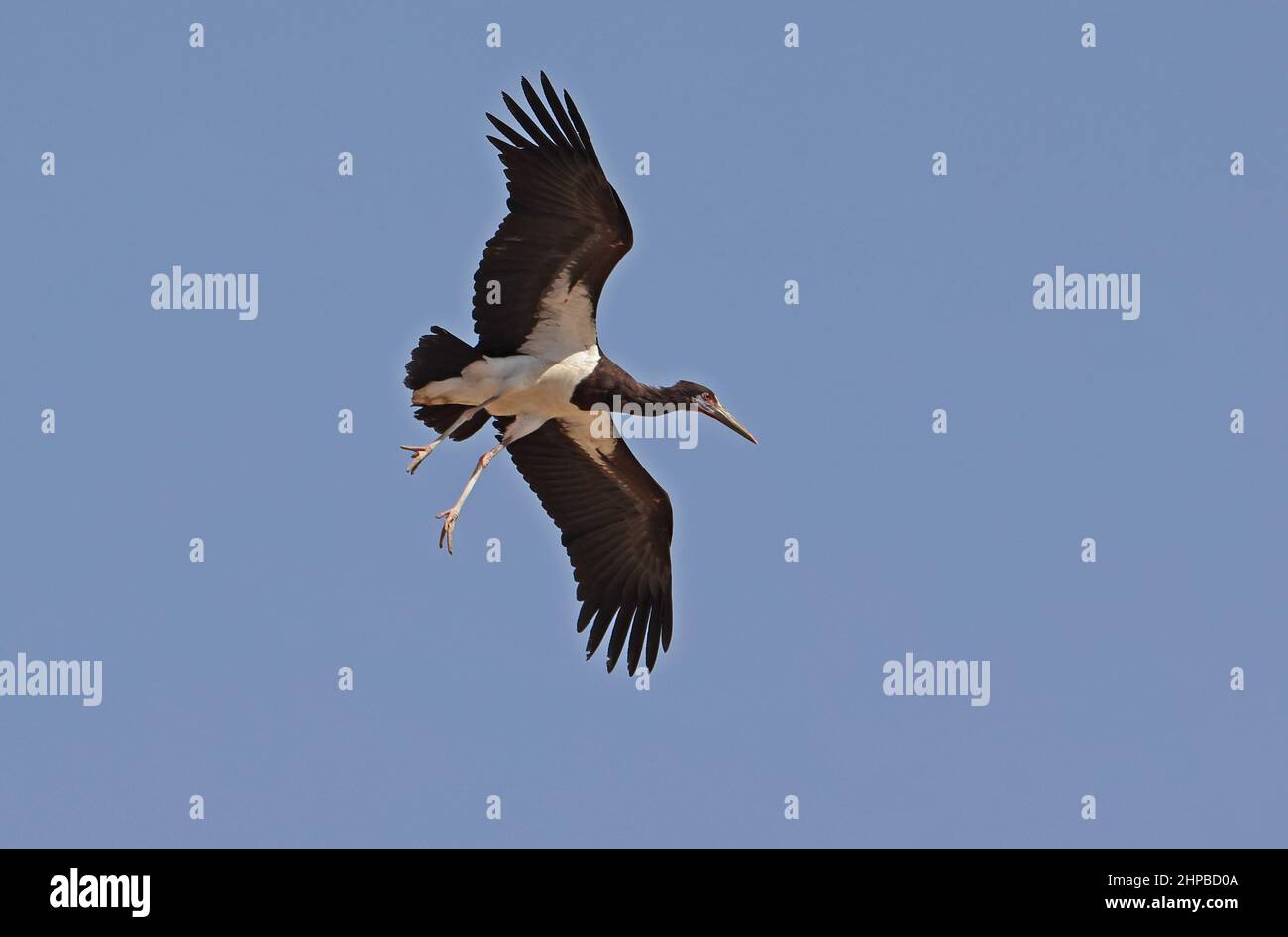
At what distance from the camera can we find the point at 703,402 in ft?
71.5

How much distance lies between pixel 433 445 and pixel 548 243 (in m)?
2.10

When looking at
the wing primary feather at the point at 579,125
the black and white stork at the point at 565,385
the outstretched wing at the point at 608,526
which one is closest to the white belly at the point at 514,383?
the black and white stork at the point at 565,385

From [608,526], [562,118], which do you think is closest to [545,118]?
[562,118]

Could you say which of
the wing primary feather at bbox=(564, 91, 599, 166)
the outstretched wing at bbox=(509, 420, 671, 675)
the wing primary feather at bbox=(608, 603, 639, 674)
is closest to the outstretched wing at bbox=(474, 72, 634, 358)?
the wing primary feather at bbox=(564, 91, 599, 166)

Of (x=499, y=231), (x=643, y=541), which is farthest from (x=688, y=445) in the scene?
(x=499, y=231)

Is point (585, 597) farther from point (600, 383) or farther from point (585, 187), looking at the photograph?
point (585, 187)

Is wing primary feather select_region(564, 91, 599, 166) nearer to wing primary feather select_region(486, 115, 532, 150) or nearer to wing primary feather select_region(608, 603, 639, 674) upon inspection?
wing primary feather select_region(486, 115, 532, 150)

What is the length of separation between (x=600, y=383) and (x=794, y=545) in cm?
364

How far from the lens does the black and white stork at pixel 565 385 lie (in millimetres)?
19984

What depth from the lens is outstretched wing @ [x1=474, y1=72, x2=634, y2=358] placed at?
19.9 meters

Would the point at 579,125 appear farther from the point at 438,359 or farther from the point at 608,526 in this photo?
the point at 608,526

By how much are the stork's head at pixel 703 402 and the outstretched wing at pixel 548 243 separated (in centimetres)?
102

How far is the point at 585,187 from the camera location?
2000cm
